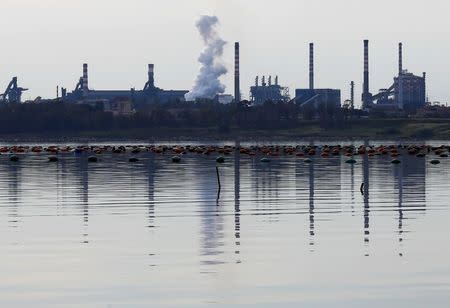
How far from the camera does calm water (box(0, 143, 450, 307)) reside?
3203 centimetres

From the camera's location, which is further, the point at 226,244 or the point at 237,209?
the point at 237,209

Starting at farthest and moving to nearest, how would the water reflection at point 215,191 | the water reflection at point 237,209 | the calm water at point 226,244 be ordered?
the water reflection at point 215,191 < the water reflection at point 237,209 < the calm water at point 226,244

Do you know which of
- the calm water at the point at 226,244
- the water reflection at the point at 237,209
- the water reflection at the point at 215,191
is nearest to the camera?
the calm water at the point at 226,244

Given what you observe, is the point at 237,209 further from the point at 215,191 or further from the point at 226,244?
the point at 226,244

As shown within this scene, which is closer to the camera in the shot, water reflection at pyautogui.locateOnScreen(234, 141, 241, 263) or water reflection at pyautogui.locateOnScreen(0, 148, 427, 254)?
water reflection at pyautogui.locateOnScreen(234, 141, 241, 263)

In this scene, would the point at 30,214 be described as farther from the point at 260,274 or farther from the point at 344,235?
the point at 260,274

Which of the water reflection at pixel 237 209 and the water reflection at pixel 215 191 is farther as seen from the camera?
the water reflection at pixel 215 191

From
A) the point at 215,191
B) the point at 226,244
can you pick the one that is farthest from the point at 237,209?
the point at 226,244

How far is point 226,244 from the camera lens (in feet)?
138

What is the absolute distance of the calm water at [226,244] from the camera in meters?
32.0

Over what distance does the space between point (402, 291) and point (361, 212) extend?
869 inches

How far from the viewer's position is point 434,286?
32688 millimetres

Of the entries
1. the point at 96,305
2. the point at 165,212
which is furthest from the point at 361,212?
the point at 96,305

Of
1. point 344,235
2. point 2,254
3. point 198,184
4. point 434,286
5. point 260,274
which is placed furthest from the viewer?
point 198,184
